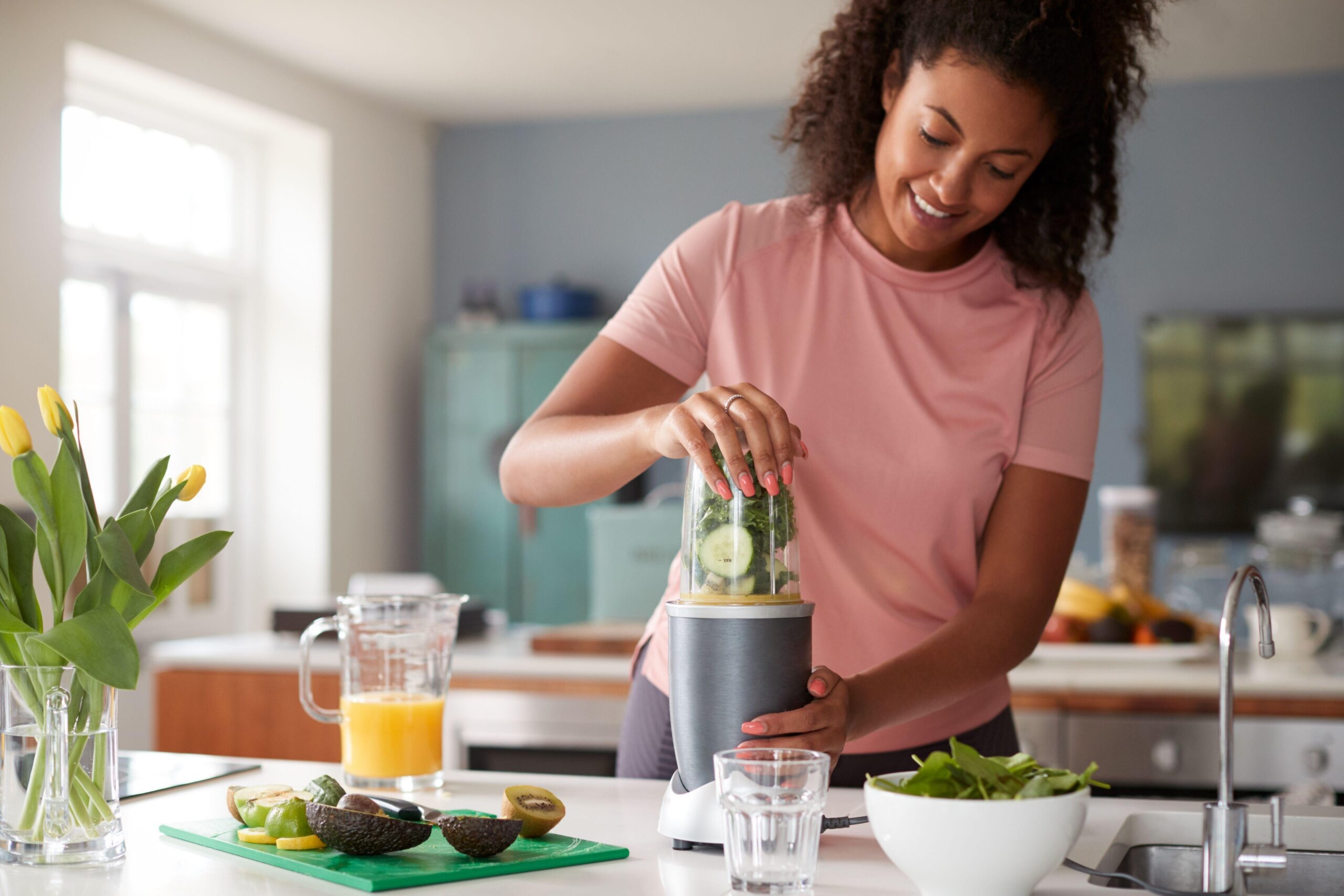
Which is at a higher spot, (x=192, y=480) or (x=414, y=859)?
(x=192, y=480)

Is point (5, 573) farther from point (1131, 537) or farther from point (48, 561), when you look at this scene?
point (1131, 537)

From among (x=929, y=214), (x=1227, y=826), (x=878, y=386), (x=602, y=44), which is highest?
(x=602, y=44)

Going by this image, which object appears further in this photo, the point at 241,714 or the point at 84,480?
the point at 241,714

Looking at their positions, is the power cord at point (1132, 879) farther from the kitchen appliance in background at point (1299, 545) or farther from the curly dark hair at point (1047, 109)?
the kitchen appliance in background at point (1299, 545)

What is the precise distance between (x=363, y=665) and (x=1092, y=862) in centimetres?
70

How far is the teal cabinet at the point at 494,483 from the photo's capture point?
18.5 feet

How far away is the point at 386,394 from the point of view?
5.94m

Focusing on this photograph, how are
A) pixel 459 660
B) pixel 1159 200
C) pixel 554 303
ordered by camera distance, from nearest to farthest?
1. pixel 459 660
2. pixel 1159 200
3. pixel 554 303

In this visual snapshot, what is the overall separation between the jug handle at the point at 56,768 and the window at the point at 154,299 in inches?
140

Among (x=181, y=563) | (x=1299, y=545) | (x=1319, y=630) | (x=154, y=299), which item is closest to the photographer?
(x=181, y=563)

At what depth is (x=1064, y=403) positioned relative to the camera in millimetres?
1351

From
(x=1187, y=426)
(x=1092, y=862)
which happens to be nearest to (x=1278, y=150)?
(x=1187, y=426)

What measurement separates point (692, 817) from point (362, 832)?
0.79 feet

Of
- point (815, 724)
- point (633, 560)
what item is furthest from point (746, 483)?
point (633, 560)
